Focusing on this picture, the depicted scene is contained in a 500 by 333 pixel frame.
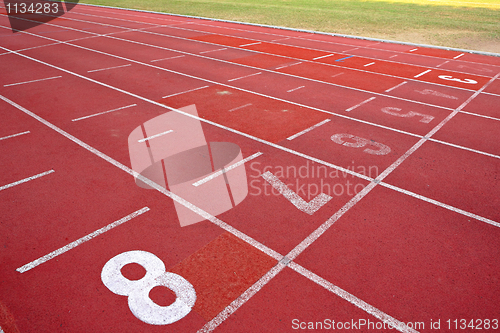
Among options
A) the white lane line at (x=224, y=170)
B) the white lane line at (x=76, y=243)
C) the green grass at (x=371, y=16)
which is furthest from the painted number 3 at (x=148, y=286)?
the green grass at (x=371, y=16)

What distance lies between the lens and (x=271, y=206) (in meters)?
6.37

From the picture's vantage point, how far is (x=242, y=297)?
4617 millimetres

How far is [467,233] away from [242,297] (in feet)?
12.6

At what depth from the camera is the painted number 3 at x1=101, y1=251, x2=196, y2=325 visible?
4395mm

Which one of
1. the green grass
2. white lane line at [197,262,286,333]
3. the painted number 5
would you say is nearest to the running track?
white lane line at [197,262,286,333]

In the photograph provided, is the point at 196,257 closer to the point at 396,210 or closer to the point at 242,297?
the point at 242,297

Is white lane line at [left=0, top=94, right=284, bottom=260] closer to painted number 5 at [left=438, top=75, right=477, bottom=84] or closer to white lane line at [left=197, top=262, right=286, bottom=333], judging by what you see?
white lane line at [left=197, top=262, right=286, bottom=333]

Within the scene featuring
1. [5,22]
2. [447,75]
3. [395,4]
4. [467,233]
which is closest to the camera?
[467,233]

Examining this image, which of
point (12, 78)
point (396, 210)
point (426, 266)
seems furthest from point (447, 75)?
point (12, 78)

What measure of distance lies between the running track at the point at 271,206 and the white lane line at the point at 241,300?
2 centimetres

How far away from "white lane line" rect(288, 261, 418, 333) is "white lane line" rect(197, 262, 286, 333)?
0.89 feet

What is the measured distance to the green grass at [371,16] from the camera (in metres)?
23.3

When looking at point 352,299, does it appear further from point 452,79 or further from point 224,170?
point 452,79

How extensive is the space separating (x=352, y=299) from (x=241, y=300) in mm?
1421
